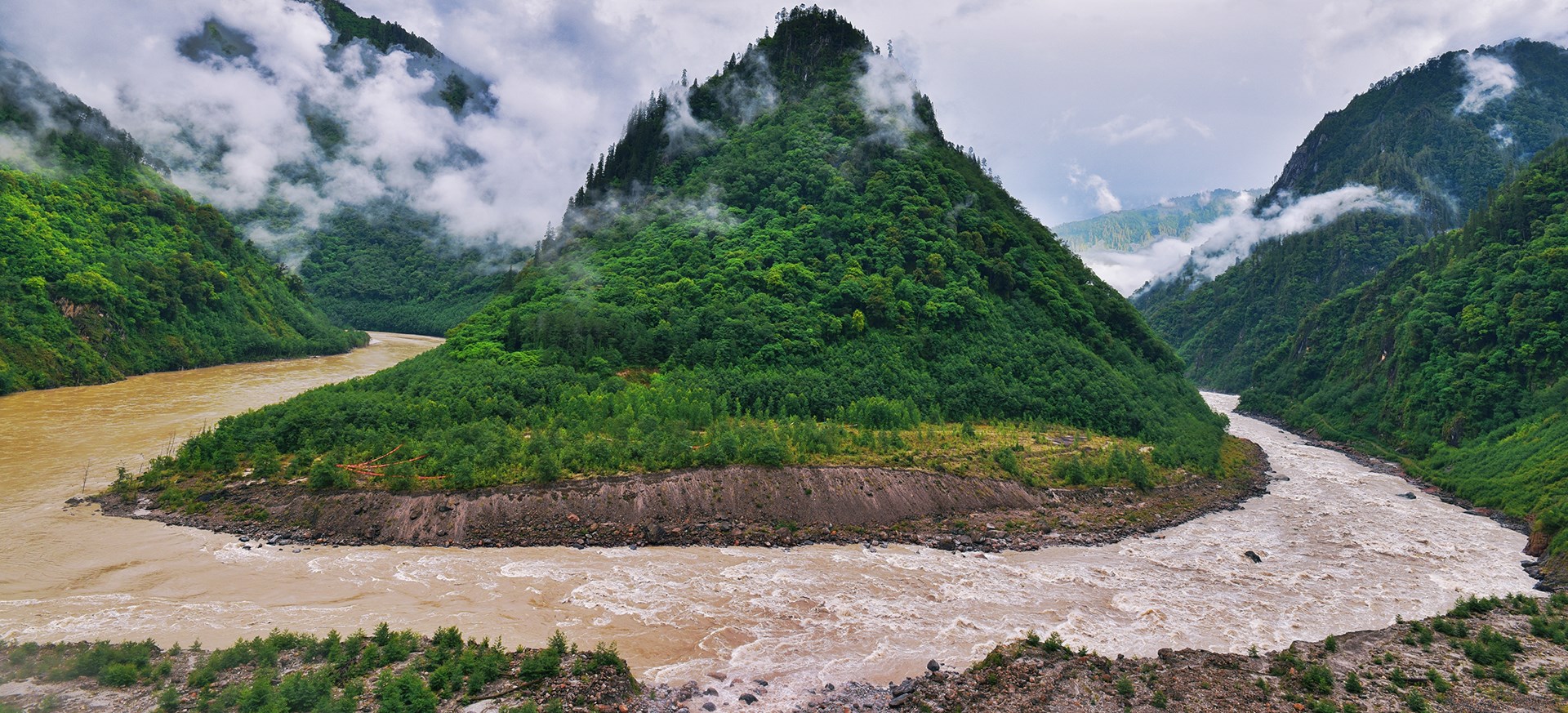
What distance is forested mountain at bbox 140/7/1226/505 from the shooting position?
4394 cm

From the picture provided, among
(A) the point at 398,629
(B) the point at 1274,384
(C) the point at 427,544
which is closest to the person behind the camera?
(A) the point at 398,629

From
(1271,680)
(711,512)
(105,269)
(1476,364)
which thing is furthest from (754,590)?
(105,269)

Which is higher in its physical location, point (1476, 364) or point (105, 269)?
point (105, 269)

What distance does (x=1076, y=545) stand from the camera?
132 ft

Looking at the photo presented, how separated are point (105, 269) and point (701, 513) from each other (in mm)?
82016

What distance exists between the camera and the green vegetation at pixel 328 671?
1889cm

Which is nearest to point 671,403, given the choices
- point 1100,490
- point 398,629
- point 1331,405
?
point 398,629

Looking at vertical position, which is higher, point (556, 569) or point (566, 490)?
point (566, 490)

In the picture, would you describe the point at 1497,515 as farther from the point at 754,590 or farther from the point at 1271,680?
the point at 754,590

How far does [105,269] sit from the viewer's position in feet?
256

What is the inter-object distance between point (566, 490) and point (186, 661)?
19.1 metres

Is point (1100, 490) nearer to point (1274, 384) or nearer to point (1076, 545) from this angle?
point (1076, 545)

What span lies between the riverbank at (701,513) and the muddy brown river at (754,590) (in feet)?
4.53

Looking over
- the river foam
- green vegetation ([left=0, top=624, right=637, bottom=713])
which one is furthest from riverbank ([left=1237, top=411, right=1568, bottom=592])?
green vegetation ([left=0, top=624, right=637, bottom=713])
